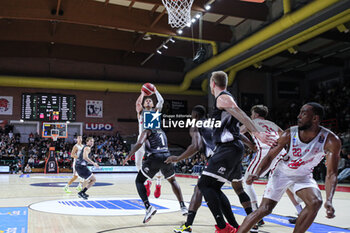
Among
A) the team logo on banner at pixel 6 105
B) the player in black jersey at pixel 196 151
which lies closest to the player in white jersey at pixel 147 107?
the player in black jersey at pixel 196 151

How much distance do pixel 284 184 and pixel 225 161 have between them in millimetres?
661

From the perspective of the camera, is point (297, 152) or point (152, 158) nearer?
point (297, 152)

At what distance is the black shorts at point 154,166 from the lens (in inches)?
214

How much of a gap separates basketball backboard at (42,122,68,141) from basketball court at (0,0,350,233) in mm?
74

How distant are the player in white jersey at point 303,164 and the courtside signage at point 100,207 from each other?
9.06 ft

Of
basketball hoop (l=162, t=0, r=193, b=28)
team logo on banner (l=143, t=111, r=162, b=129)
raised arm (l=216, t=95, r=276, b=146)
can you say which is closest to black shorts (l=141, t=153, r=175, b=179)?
team logo on banner (l=143, t=111, r=162, b=129)

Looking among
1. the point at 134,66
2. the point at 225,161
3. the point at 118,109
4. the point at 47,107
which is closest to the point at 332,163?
the point at 225,161

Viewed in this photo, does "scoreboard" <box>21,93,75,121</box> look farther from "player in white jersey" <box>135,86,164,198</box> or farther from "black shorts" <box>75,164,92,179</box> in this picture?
"player in white jersey" <box>135,86,164,198</box>

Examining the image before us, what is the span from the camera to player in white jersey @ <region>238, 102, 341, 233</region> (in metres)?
3.30

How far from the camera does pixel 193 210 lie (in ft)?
14.4

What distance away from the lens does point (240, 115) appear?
3650 millimetres

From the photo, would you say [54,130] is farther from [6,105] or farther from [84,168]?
[84,168]

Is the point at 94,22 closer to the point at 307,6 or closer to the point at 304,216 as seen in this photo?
the point at 307,6

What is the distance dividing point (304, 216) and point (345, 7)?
1170 cm
